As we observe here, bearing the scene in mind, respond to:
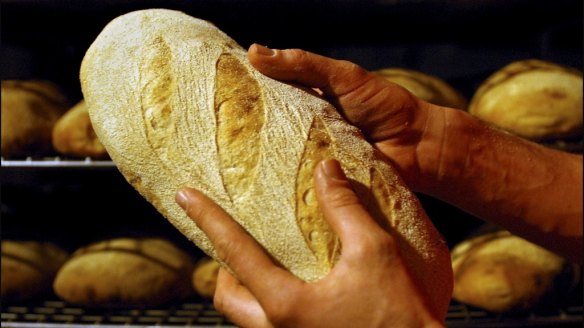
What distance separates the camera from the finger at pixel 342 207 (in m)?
0.64

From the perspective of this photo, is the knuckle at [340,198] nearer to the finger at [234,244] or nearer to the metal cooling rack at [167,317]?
the finger at [234,244]

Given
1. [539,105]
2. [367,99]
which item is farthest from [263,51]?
[539,105]

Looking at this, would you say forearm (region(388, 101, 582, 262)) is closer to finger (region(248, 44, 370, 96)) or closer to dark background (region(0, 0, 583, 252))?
finger (region(248, 44, 370, 96))

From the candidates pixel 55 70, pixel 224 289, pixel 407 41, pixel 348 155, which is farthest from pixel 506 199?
pixel 55 70

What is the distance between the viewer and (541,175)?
884mm

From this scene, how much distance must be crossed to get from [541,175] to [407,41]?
878 mm

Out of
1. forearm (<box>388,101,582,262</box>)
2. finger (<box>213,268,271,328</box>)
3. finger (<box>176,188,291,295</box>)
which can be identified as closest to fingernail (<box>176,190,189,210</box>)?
finger (<box>176,188,291,295</box>)

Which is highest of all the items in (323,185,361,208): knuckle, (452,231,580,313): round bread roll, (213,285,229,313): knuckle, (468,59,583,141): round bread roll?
(323,185,361,208): knuckle

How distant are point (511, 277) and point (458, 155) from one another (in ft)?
1.75

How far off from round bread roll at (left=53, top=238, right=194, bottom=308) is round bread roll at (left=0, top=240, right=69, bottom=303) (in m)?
0.07

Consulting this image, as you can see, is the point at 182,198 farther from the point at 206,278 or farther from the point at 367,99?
the point at 206,278

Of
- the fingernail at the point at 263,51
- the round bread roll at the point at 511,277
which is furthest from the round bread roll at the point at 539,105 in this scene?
the fingernail at the point at 263,51

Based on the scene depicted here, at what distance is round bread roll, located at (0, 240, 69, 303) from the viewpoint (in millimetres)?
1516

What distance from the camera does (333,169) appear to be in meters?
0.69
